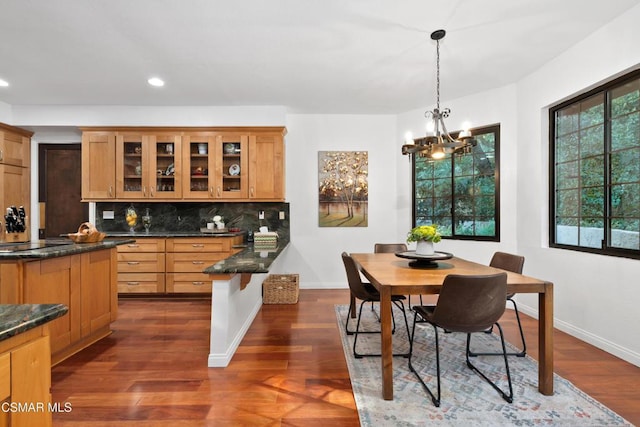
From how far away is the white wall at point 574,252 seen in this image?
2391 millimetres

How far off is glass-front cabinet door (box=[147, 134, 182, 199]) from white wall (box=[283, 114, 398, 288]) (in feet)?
5.14

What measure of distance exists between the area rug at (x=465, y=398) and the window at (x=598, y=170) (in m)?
1.32

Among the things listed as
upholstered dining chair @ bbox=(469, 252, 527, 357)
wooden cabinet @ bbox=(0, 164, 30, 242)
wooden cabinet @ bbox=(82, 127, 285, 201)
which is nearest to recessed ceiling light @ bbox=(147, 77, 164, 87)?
wooden cabinet @ bbox=(82, 127, 285, 201)

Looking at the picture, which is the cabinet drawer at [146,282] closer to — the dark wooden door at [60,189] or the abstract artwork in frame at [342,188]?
the dark wooden door at [60,189]

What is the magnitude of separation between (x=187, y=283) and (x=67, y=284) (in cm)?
170

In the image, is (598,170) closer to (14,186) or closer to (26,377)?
(26,377)

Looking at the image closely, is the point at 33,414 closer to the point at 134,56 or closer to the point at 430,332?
the point at 430,332

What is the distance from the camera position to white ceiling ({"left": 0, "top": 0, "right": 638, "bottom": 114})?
2.29 metres

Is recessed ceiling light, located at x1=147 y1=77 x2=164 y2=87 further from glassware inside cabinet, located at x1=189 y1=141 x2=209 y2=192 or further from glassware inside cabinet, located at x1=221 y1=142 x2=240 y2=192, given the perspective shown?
glassware inside cabinet, located at x1=221 y1=142 x2=240 y2=192

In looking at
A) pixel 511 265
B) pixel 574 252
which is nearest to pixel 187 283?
pixel 511 265

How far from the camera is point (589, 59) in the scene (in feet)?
8.86

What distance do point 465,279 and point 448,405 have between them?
78cm

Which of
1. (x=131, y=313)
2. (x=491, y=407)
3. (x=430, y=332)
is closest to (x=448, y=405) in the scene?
(x=491, y=407)

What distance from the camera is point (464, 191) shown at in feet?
13.5
